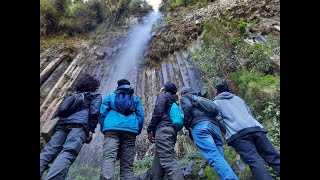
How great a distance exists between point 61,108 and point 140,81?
8345 millimetres

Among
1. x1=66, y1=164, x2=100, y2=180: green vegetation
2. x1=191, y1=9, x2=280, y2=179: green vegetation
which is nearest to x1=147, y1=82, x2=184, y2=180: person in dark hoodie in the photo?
x1=191, y1=9, x2=280, y2=179: green vegetation

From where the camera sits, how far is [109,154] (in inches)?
211

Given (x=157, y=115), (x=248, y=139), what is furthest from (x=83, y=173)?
(x=248, y=139)

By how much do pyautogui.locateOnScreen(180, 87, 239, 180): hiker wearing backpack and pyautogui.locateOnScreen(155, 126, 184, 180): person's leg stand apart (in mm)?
375

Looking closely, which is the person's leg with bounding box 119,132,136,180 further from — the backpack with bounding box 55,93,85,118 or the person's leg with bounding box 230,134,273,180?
the person's leg with bounding box 230,134,273,180

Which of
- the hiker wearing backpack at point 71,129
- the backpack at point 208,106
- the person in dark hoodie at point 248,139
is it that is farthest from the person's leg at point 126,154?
the person in dark hoodie at point 248,139

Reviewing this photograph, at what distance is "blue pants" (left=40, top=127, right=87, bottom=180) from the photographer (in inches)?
191

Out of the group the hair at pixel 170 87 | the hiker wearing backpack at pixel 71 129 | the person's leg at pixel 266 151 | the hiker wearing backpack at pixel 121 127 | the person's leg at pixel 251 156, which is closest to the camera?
the person's leg at pixel 251 156

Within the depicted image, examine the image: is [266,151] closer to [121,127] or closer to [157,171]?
[157,171]

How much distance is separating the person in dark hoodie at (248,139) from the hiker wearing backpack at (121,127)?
1603mm

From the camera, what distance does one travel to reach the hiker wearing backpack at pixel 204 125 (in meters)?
5.20

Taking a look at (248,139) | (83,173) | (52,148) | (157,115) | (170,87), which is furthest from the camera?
(83,173)

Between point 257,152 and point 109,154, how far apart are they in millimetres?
2435

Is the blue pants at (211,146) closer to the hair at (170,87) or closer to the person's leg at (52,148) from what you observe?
the hair at (170,87)
